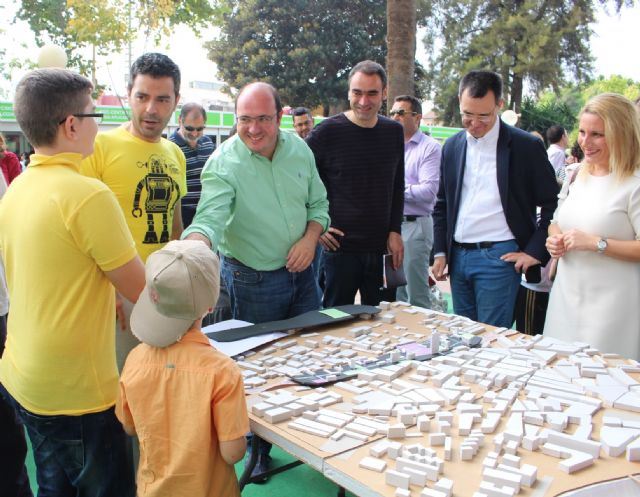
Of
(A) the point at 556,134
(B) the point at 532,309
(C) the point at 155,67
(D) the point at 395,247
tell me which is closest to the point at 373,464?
(C) the point at 155,67

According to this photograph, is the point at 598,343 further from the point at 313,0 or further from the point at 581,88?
the point at 581,88

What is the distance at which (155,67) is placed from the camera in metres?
2.83

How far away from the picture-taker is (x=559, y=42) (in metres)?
26.7

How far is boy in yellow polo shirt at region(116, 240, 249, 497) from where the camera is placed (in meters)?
1.74

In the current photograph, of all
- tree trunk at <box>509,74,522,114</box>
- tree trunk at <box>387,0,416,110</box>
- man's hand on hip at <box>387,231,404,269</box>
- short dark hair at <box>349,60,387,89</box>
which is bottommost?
man's hand on hip at <box>387,231,404,269</box>

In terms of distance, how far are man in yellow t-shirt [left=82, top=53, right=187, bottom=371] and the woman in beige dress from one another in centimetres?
195

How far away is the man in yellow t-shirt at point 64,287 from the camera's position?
1.85m

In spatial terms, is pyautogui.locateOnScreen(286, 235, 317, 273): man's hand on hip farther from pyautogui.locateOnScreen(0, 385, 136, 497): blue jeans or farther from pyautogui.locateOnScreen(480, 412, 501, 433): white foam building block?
pyautogui.locateOnScreen(480, 412, 501, 433): white foam building block

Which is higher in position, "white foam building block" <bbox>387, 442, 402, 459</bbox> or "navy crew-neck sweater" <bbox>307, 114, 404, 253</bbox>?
"navy crew-neck sweater" <bbox>307, 114, 404, 253</bbox>

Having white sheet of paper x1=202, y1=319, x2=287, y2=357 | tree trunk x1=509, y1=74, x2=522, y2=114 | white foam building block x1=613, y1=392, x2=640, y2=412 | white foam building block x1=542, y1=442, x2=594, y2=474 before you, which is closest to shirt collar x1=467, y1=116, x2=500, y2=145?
white sheet of paper x1=202, y1=319, x2=287, y2=357

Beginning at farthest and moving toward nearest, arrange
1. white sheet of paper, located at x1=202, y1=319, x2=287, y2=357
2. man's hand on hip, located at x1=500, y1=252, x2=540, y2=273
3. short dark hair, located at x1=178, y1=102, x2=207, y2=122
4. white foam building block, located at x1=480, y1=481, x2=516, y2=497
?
short dark hair, located at x1=178, y1=102, x2=207, y2=122 → man's hand on hip, located at x1=500, y1=252, x2=540, y2=273 → white sheet of paper, located at x1=202, y1=319, x2=287, y2=357 → white foam building block, located at x1=480, y1=481, x2=516, y2=497

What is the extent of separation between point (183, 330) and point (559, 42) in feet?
94.1

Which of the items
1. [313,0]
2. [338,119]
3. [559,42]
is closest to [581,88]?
[559,42]

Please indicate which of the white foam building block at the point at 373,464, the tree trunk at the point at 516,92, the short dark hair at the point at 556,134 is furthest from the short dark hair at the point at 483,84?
the tree trunk at the point at 516,92
